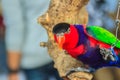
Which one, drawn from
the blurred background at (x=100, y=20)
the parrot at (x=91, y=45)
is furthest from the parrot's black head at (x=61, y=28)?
the blurred background at (x=100, y=20)

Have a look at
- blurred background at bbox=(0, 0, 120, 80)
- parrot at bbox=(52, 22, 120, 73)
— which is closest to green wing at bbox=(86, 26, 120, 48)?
parrot at bbox=(52, 22, 120, 73)

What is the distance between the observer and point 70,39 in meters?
0.41

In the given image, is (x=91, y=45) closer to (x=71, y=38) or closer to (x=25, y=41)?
(x=71, y=38)

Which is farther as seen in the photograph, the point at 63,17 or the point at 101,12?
the point at 101,12

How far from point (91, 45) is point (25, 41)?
34 cm

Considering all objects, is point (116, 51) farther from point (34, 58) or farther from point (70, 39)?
point (34, 58)

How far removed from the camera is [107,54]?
43cm

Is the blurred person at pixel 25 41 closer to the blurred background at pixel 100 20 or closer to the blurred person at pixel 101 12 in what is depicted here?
the blurred background at pixel 100 20

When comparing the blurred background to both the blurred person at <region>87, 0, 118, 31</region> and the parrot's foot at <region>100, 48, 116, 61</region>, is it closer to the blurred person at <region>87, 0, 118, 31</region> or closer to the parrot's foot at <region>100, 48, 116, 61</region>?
the blurred person at <region>87, 0, 118, 31</region>

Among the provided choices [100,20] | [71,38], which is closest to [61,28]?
[71,38]

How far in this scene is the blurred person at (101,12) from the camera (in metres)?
0.69

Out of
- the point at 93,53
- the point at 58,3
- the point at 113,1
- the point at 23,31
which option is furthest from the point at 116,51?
the point at 23,31

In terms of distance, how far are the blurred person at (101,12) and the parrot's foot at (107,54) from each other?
25 centimetres

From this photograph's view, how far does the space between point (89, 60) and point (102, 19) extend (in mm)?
289
